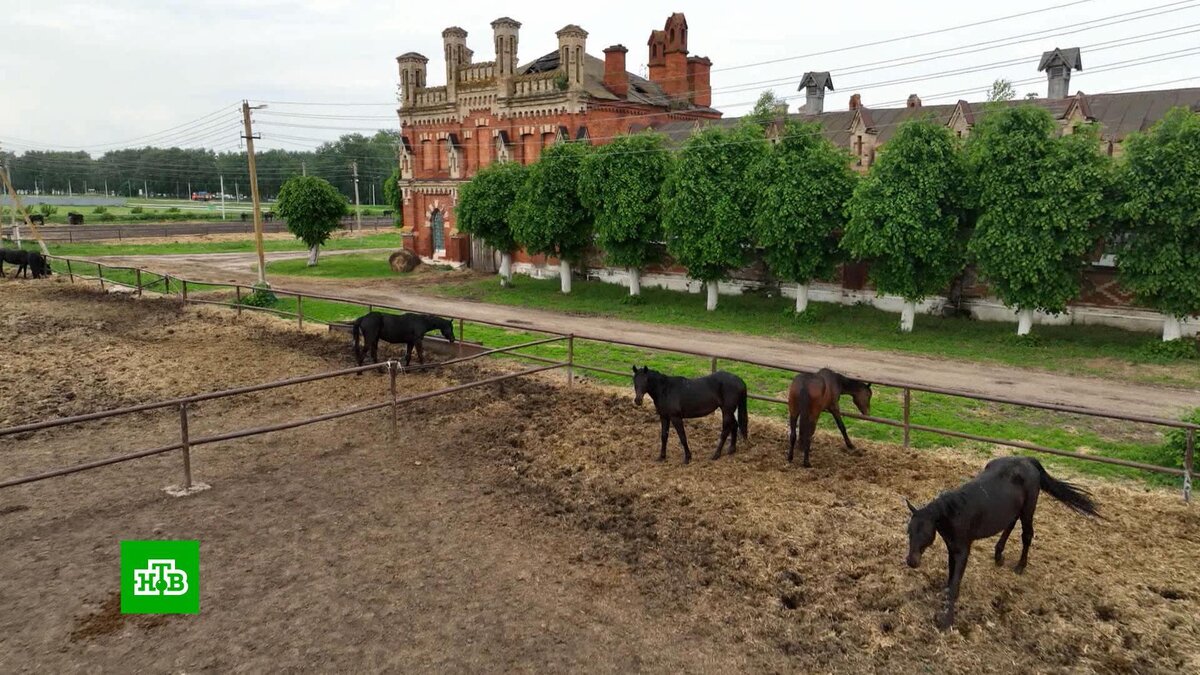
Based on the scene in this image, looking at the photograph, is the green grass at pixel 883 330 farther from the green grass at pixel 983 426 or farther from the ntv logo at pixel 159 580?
the ntv logo at pixel 159 580

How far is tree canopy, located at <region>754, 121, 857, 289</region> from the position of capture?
21.4m

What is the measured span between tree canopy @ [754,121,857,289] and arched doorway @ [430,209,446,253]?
72.5ft

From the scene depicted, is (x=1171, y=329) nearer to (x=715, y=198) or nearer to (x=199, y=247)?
(x=715, y=198)

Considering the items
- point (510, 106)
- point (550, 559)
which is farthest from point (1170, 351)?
point (510, 106)

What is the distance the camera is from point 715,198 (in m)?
23.5

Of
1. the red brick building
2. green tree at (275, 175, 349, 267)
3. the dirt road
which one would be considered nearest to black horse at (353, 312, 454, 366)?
the dirt road

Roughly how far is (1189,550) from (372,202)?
124m

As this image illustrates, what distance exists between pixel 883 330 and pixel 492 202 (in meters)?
16.3

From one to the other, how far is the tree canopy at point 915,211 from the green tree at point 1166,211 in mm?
3753

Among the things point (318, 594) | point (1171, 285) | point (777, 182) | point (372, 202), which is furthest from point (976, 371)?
point (372, 202)

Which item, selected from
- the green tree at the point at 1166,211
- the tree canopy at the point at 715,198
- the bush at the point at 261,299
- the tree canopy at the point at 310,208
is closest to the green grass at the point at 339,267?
the tree canopy at the point at 310,208

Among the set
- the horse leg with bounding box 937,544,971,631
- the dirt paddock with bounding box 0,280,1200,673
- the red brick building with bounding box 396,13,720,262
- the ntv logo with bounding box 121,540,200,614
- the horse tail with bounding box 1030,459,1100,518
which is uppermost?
the red brick building with bounding box 396,13,720,262

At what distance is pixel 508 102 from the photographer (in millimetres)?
35625

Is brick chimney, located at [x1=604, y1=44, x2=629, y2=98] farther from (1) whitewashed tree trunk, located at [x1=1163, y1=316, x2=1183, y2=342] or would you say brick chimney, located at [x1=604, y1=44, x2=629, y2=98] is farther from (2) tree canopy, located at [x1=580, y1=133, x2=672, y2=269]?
(1) whitewashed tree trunk, located at [x1=1163, y1=316, x2=1183, y2=342]
